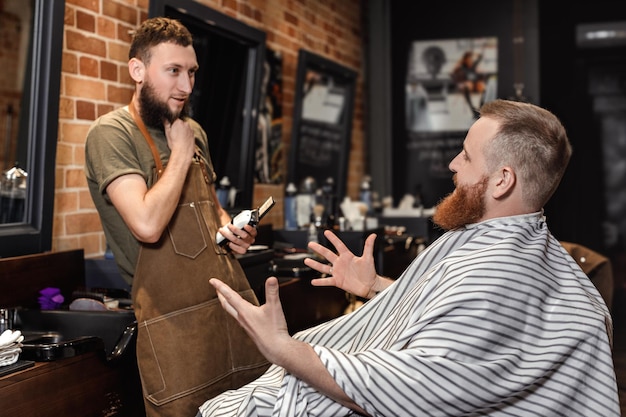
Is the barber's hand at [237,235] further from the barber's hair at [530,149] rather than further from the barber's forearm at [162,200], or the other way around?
the barber's hair at [530,149]

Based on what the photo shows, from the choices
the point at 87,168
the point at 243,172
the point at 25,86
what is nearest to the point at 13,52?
the point at 25,86

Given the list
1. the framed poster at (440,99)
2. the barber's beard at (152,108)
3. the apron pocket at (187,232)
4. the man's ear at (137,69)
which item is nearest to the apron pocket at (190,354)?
the apron pocket at (187,232)

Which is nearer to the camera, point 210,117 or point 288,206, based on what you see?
point 210,117

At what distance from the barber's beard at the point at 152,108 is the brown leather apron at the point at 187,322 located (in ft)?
0.59

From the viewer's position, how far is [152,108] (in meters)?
2.40

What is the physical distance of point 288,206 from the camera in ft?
14.5

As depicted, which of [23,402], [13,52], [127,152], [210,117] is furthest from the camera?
[210,117]

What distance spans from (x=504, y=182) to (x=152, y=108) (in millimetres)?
1153

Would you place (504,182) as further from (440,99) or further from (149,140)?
(440,99)

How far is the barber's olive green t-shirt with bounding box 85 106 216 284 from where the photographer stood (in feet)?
7.29

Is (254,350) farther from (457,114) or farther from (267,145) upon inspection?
(457,114)

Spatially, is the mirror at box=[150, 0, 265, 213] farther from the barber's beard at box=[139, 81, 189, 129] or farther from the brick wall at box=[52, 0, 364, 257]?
the barber's beard at box=[139, 81, 189, 129]

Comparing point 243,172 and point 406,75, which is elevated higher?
point 406,75

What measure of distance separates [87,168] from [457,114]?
4355mm
